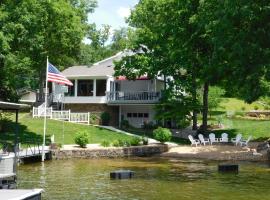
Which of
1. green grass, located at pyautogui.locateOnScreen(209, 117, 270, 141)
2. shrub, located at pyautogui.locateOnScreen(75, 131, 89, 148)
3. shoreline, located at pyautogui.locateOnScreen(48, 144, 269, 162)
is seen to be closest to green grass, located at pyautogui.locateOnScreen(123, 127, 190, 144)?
green grass, located at pyautogui.locateOnScreen(209, 117, 270, 141)

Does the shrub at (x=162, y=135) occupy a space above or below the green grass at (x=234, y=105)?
below

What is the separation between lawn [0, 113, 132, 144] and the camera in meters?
37.7

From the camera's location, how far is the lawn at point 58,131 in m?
37.7

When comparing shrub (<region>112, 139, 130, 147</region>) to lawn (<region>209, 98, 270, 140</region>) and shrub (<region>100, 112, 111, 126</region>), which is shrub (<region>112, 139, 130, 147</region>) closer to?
shrub (<region>100, 112, 111, 126</region>)

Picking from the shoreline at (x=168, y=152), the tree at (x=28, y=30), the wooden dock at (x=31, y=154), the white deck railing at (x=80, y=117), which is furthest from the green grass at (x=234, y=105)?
the wooden dock at (x=31, y=154)

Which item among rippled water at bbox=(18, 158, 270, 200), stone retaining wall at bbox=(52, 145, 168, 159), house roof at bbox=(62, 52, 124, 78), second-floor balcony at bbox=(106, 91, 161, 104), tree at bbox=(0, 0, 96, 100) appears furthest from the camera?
house roof at bbox=(62, 52, 124, 78)

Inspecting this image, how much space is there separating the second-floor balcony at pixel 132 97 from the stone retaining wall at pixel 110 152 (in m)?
13.1

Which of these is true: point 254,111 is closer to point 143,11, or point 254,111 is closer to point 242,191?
point 143,11

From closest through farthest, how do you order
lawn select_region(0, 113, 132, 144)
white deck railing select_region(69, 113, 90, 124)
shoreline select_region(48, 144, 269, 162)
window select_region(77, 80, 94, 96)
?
shoreline select_region(48, 144, 269, 162) → lawn select_region(0, 113, 132, 144) → white deck railing select_region(69, 113, 90, 124) → window select_region(77, 80, 94, 96)

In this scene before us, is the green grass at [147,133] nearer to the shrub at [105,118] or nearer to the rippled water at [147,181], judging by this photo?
the shrub at [105,118]

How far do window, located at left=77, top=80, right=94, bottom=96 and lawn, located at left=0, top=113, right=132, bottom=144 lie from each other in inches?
364

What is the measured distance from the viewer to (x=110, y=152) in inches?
1332

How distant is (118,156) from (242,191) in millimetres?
15656

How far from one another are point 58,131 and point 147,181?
20.0 meters
